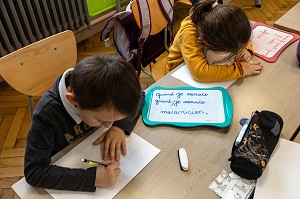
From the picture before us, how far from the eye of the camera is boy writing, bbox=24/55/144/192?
2.22 feet

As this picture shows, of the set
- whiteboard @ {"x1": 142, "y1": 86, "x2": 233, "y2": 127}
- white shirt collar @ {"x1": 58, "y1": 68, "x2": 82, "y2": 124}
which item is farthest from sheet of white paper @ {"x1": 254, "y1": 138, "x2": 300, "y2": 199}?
white shirt collar @ {"x1": 58, "y1": 68, "x2": 82, "y2": 124}

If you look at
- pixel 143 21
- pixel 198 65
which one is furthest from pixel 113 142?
pixel 143 21

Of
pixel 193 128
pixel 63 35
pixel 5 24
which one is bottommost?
pixel 5 24

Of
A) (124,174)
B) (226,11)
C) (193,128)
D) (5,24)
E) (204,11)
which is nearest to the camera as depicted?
(124,174)

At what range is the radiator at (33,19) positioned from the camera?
2.09m

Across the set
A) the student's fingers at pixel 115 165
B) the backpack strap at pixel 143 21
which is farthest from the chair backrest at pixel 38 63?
the student's fingers at pixel 115 165

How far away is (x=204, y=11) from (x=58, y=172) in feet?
2.71

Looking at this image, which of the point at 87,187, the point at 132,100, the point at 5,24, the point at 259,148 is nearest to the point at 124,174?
the point at 87,187

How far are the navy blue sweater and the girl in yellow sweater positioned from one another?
16.7 inches

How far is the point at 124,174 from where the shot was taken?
0.79 meters

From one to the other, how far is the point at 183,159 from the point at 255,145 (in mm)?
206

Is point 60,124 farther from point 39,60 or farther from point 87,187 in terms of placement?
point 39,60

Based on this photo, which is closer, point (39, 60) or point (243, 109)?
point (243, 109)

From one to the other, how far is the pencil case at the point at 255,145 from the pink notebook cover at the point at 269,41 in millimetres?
440
